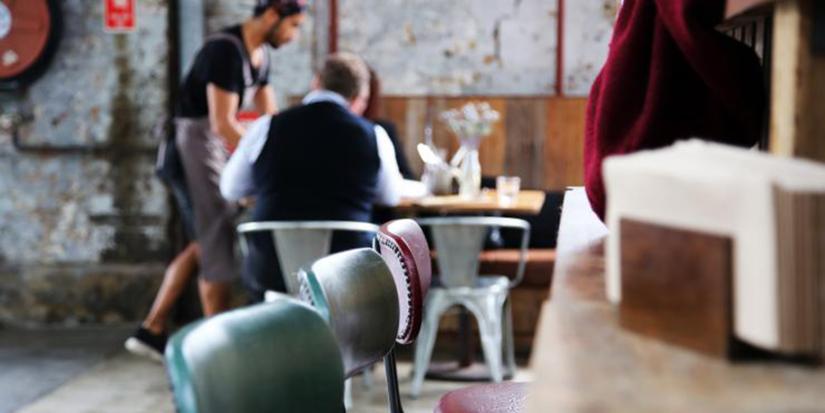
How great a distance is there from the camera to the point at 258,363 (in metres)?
1.18

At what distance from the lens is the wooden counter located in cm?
73

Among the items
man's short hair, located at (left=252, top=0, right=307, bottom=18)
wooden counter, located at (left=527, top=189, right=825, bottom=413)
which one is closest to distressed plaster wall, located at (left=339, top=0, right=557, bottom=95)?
man's short hair, located at (left=252, top=0, right=307, bottom=18)

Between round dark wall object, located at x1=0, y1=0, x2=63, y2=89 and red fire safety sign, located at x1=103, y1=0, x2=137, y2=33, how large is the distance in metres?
0.25

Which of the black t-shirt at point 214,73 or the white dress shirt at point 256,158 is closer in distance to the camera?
the white dress shirt at point 256,158

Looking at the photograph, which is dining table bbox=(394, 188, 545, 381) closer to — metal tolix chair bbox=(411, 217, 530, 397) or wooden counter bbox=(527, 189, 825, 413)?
metal tolix chair bbox=(411, 217, 530, 397)

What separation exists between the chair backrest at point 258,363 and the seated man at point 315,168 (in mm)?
2660

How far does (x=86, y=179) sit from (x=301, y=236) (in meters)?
2.55

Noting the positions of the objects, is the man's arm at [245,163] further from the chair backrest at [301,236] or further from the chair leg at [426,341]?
the chair leg at [426,341]

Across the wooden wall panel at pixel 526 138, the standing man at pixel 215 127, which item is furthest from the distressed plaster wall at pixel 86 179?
the wooden wall panel at pixel 526 138

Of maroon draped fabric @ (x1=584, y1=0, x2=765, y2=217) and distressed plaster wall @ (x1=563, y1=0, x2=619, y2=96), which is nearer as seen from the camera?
maroon draped fabric @ (x1=584, y1=0, x2=765, y2=217)

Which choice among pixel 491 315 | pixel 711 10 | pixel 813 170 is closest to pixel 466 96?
pixel 491 315

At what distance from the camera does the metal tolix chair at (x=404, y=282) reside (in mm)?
2174

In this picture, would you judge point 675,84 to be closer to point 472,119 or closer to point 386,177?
point 386,177

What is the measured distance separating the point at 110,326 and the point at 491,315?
243 centimetres
